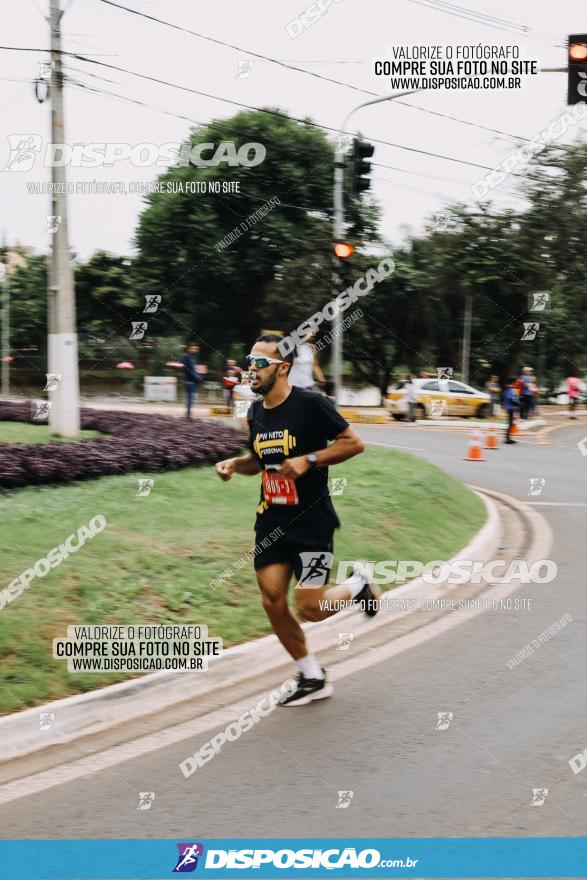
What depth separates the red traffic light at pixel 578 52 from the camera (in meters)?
11.8

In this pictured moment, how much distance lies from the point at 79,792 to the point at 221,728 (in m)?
0.98

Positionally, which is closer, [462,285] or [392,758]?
[392,758]

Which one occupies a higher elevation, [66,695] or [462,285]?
[462,285]

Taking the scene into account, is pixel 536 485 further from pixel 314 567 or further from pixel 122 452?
pixel 314 567

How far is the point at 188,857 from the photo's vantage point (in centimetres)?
375

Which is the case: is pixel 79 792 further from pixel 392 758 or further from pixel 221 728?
pixel 392 758

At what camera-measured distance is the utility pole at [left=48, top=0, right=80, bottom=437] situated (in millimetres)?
14680

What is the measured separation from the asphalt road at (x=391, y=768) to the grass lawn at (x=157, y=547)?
1.04 metres

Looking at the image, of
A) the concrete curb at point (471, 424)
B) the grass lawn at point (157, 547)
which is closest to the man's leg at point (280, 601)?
the grass lawn at point (157, 547)

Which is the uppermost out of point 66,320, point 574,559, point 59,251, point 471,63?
point 471,63

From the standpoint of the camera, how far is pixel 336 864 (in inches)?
146

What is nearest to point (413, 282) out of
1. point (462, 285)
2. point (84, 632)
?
point (462, 285)

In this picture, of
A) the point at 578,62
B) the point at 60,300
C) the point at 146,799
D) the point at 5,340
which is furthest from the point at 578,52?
the point at 5,340

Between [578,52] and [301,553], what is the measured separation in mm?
8873
